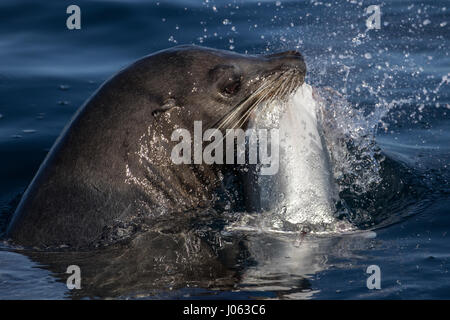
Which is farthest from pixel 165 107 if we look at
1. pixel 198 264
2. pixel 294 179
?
pixel 198 264

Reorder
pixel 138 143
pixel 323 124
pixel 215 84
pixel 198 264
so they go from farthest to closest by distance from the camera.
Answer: pixel 323 124, pixel 215 84, pixel 138 143, pixel 198 264

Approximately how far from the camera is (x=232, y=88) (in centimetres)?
599

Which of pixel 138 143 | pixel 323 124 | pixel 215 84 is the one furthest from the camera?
pixel 323 124

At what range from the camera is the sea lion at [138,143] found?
224 inches

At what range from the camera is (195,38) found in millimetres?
11125

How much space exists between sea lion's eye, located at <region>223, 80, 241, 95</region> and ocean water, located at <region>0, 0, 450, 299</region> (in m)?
0.93

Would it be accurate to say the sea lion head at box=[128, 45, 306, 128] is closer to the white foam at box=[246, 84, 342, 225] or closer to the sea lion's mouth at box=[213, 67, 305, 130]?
the sea lion's mouth at box=[213, 67, 305, 130]

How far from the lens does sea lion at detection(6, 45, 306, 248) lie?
5.68m

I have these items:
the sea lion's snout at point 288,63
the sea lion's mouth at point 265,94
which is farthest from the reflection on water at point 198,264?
the sea lion's snout at point 288,63

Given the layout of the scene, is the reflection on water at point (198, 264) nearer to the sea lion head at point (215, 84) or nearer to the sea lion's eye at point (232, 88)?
the sea lion head at point (215, 84)

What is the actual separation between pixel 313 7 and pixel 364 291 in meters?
7.71

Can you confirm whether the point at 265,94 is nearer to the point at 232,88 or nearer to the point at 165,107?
the point at 232,88

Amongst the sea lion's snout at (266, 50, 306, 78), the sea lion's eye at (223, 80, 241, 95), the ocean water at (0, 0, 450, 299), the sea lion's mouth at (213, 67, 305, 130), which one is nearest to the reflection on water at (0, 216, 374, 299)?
the ocean water at (0, 0, 450, 299)

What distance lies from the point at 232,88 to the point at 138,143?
2.70 feet
